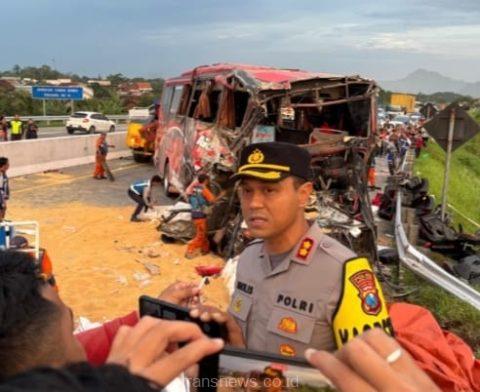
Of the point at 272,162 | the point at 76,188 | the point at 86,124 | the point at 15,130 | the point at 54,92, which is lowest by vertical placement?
the point at 86,124

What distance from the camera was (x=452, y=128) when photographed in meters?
9.41

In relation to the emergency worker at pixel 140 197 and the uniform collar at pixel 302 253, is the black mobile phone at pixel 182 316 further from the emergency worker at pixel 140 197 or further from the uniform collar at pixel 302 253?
the emergency worker at pixel 140 197

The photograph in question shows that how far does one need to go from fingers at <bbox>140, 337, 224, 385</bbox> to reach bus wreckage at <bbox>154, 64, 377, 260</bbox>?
270 inches

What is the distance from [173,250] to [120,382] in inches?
334

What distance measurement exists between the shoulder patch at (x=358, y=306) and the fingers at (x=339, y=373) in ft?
3.13

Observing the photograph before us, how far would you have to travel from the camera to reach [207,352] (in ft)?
3.73

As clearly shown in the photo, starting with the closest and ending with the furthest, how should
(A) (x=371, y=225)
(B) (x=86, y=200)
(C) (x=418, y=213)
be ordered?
(A) (x=371, y=225), (C) (x=418, y=213), (B) (x=86, y=200)

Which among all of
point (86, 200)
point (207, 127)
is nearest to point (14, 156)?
point (86, 200)

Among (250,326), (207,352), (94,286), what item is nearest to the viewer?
(207,352)

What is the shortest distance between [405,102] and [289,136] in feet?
216

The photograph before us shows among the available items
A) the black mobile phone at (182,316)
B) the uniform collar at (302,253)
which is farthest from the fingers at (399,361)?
the uniform collar at (302,253)

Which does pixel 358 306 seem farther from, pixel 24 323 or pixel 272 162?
pixel 24 323

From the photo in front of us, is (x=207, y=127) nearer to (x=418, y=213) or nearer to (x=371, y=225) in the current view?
(x=371, y=225)

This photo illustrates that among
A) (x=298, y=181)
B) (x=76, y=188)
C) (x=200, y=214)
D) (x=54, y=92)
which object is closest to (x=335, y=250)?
(x=298, y=181)
